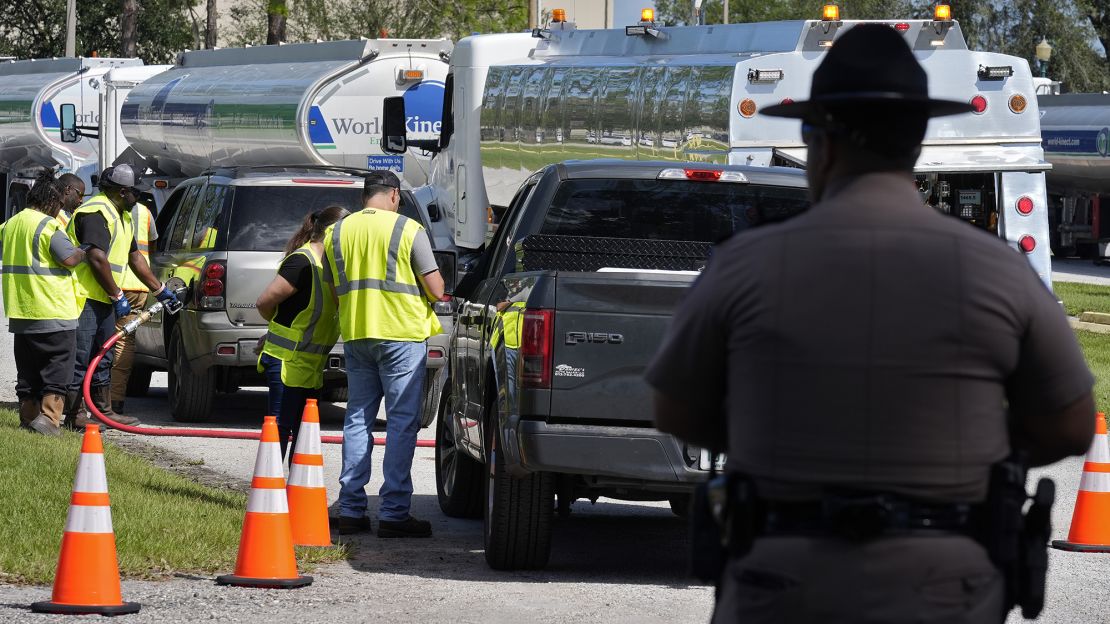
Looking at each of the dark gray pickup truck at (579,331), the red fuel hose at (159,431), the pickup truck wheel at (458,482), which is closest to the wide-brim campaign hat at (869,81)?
the dark gray pickup truck at (579,331)

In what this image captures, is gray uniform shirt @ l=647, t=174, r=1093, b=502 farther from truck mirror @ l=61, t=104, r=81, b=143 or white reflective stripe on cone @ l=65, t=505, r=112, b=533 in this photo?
truck mirror @ l=61, t=104, r=81, b=143

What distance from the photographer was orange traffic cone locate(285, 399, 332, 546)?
8.02m

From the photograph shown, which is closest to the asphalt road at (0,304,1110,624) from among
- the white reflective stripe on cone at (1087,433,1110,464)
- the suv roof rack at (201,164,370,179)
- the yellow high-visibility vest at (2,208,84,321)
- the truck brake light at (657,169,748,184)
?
the white reflective stripe on cone at (1087,433,1110,464)

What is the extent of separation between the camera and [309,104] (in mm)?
20734

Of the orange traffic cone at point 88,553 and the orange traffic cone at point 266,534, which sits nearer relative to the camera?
the orange traffic cone at point 88,553

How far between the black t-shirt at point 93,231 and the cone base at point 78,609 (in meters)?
5.82

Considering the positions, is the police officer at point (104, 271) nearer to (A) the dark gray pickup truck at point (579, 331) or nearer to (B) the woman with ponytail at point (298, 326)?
(B) the woman with ponytail at point (298, 326)

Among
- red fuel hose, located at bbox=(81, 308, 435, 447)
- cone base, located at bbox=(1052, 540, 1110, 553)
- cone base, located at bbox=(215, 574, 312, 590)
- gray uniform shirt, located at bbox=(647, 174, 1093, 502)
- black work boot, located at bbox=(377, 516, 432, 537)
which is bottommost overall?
red fuel hose, located at bbox=(81, 308, 435, 447)

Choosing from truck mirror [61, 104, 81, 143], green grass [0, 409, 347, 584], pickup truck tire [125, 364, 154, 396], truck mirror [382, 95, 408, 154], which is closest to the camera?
green grass [0, 409, 347, 584]

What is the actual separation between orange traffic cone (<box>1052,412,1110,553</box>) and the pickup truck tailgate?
259 cm

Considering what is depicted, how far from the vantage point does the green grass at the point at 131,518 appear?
7.50m

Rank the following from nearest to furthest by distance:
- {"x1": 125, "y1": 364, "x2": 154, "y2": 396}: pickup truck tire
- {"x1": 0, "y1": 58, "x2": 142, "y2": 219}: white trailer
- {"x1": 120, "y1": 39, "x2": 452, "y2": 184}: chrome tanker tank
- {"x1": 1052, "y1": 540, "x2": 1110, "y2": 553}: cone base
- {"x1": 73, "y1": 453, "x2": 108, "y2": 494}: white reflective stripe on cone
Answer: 1. {"x1": 73, "y1": 453, "x2": 108, "y2": 494}: white reflective stripe on cone
2. {"x1": 1052, "y1": 540, "x2": 1110, "y2": 553}: cone base
3. {"x1": 125, "y1": 364, "x2": 154, "y2": 396}: pickup truck tire
4. {"x1": 120, "y1": 39, "x2": 452, "y2": 184}: chrome tanker tank
5. {"x1": 0, "y1": 58, "x2": 142, "y2": 219}: white trailer

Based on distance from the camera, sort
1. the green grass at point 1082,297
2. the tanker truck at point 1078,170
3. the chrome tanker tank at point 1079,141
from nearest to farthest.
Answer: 1. the green grass at point 1082,297
2. the chrome tanker tank at point 1079,141
3. the tanker truck at point 1078,170

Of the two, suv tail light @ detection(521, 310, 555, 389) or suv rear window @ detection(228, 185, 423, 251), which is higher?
suv tail light @ detection(521, 310, 555, 389)
